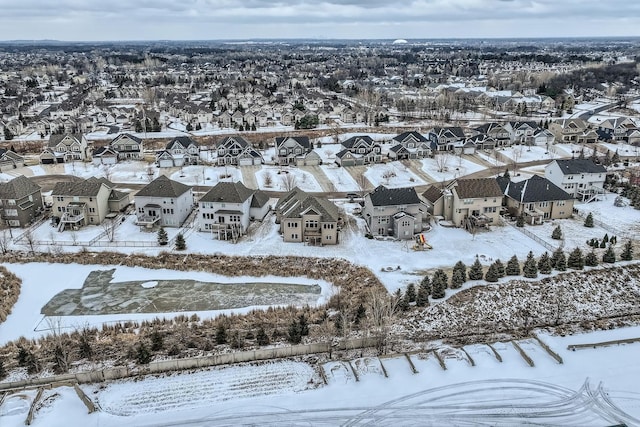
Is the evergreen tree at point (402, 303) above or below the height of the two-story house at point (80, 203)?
below

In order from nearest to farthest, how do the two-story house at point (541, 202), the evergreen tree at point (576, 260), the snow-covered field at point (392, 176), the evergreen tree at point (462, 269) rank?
the evergreen tree at point (462, 269)
the evergreen tree at point (576, 260)
the two-story house at point (541, 202)
the snow-covered field at point (392, 176)

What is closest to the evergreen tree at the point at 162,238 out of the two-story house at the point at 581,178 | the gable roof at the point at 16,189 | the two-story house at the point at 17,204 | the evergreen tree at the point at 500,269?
the two-story house at the point at 17,204

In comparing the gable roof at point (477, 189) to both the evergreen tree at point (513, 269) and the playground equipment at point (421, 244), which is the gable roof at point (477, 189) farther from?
the evergreen tree at point (513, 269)

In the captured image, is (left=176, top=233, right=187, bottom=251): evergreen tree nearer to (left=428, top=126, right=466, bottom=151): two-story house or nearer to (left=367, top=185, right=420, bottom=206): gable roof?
(left=367, top=185, right=420, bottom=206): gable roof

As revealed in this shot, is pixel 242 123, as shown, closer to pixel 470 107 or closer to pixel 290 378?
pixel 470 107

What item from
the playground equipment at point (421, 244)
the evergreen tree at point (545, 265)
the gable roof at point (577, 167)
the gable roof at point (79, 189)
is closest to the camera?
the evergreen tree at point (545, 265)

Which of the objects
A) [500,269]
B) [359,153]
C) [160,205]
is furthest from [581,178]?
[160,205]

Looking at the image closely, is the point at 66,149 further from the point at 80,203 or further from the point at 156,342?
the point at 156,342
